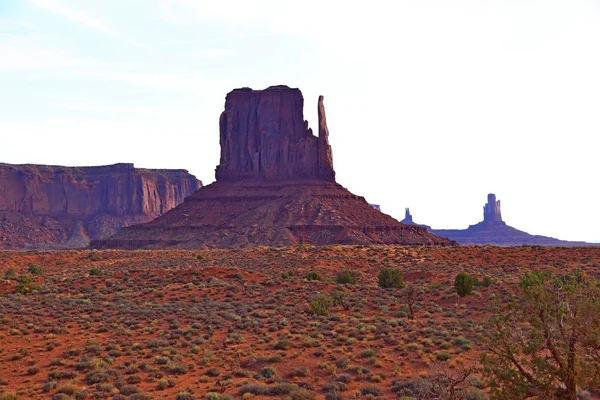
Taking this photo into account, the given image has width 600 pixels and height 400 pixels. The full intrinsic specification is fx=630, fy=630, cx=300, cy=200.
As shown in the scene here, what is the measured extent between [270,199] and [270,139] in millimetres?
22269

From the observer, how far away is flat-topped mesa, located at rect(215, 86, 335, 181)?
129500 mm

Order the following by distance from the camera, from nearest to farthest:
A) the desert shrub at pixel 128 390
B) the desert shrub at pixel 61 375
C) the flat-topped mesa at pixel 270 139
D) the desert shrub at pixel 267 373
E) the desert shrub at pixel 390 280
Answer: the desert shrub at pixel 128 390, the desert shrub at pixel 61 375, the desert shrub at pixel 267 373, the desert shrub at pixel 390 280, the flat-topped mesa at pixel 270 139

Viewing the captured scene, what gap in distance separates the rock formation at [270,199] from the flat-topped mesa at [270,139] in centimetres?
20

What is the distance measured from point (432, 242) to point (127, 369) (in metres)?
89.0

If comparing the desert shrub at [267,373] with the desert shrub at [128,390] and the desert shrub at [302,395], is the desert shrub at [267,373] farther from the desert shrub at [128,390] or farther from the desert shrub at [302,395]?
the desert shrub at [128,390]

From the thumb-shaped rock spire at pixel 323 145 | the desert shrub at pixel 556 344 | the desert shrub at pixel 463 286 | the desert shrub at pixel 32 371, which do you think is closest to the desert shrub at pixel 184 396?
the desert shrub at pixel 32 371

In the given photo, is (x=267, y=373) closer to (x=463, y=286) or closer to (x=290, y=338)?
(x=290, y=338)

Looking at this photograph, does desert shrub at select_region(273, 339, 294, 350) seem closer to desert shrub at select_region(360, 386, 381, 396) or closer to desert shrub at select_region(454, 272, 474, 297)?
desert shrub at select_region(360, 386, 381, 396)

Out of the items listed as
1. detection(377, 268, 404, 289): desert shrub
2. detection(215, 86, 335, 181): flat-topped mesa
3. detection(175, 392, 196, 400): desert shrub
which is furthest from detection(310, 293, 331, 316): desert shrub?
detection(215, 86, 335, 181): flat-topped mesa

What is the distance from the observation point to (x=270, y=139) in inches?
5399

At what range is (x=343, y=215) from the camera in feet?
358

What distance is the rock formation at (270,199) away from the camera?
104 metres

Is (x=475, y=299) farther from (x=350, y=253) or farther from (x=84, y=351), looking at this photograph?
(x=350, y=253)

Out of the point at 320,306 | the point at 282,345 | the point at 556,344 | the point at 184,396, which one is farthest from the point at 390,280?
the point at 556,344
